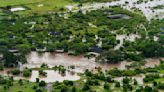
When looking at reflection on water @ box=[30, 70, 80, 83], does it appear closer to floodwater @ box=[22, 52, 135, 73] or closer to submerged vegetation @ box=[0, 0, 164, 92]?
submerged vegetation @ box=[0, 0, 164, 92]

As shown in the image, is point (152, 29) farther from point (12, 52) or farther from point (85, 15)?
point (12, 52)

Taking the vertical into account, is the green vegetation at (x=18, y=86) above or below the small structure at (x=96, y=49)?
below

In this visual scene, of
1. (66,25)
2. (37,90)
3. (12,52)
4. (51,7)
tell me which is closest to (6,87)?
(37,90)

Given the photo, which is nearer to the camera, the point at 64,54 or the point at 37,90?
the point at 37,90

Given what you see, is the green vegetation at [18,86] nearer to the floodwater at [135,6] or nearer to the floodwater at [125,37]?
the floodwater at [125,37]

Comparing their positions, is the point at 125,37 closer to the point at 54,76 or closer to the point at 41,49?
the point at 41,49

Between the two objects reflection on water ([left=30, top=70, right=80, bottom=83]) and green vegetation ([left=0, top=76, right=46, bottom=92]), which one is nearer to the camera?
green vegetation ([left=0, top=76, right=46, bottom=92])

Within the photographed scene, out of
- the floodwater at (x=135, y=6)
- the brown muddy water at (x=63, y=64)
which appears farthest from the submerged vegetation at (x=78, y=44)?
the floodwater at (x=135, y=6)

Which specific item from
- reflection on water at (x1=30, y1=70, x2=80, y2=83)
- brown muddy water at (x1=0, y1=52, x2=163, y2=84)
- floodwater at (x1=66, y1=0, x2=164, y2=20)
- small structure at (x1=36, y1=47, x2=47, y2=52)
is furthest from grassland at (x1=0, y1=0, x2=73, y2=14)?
reflection on water at (x1=30, y1=70, x2=80, y2=83)

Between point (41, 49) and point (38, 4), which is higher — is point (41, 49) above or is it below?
below

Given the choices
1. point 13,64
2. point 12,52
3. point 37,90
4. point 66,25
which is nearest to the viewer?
point 37,90

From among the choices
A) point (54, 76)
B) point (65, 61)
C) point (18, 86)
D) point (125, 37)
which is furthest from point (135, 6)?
point (18, 86)
